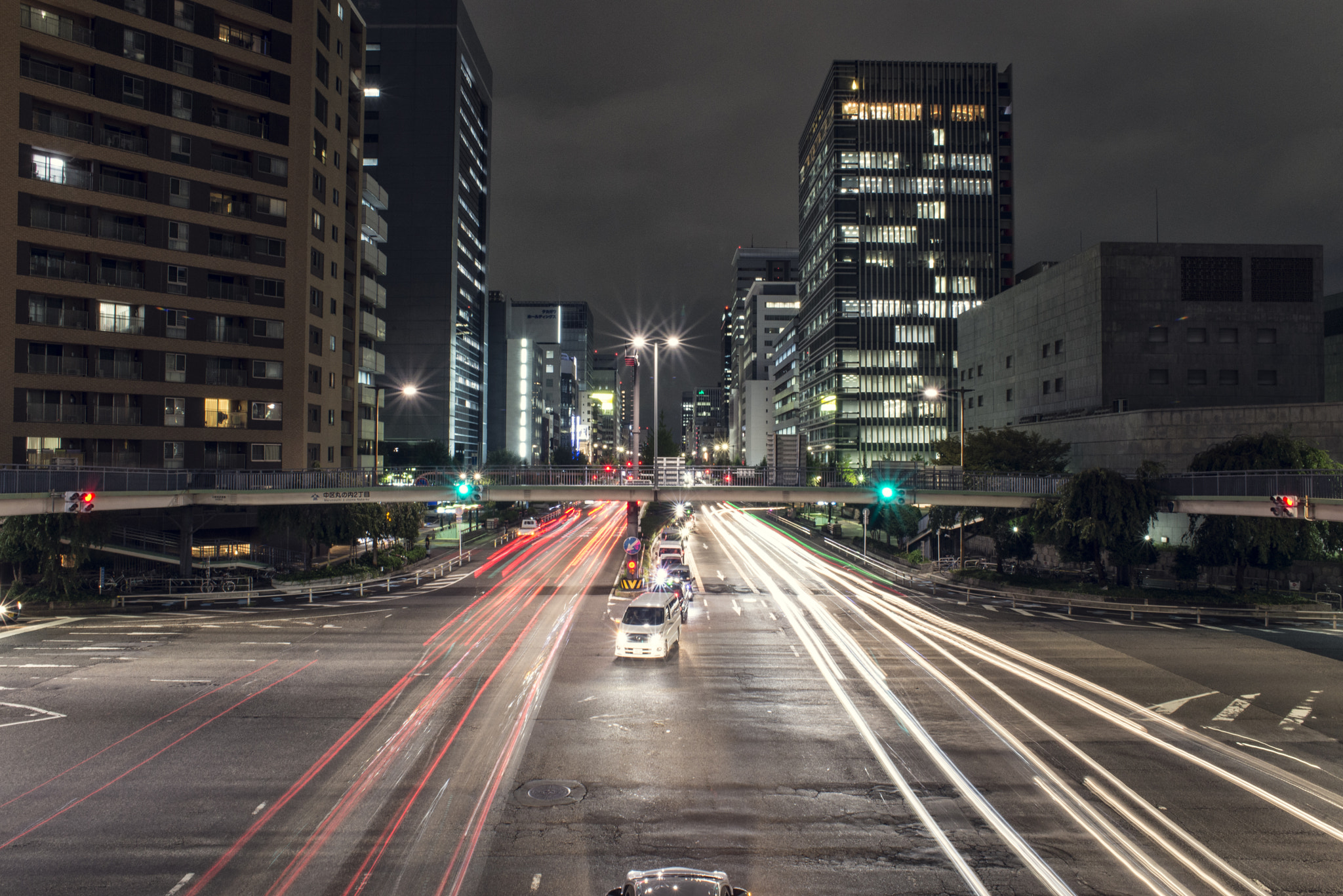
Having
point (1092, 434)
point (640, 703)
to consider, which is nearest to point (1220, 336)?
point (1092, 434)

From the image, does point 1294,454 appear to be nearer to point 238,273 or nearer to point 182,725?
point 182,725

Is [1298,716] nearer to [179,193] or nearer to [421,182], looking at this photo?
[179,193]

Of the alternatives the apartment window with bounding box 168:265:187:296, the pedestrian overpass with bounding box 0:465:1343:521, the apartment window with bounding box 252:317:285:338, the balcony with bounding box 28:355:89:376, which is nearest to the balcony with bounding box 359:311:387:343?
the apartment window with bounding box 252:317:285:338

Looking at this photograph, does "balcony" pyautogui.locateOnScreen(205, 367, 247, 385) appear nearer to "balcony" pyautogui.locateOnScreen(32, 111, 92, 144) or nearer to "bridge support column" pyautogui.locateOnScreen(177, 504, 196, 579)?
"bridge support column" pyautogui.locateOnScreen(177, 504, 196, 579)

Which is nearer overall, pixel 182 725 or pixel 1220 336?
pixel 182 725

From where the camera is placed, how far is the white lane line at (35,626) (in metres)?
27.9

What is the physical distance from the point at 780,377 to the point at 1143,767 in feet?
528

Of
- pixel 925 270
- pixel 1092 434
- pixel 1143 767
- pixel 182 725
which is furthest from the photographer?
pixel 925 270

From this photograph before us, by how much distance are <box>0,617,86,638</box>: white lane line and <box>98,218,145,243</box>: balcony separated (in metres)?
26.4

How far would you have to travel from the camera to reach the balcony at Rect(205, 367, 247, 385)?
4812cm

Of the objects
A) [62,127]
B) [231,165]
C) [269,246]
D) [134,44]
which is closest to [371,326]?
[269,246]

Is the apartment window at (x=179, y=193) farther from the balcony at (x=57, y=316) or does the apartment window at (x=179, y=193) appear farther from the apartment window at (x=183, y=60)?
the balcony at (x=57, y=316)

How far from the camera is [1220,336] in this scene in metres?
61.4

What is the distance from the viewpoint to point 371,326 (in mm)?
63969
